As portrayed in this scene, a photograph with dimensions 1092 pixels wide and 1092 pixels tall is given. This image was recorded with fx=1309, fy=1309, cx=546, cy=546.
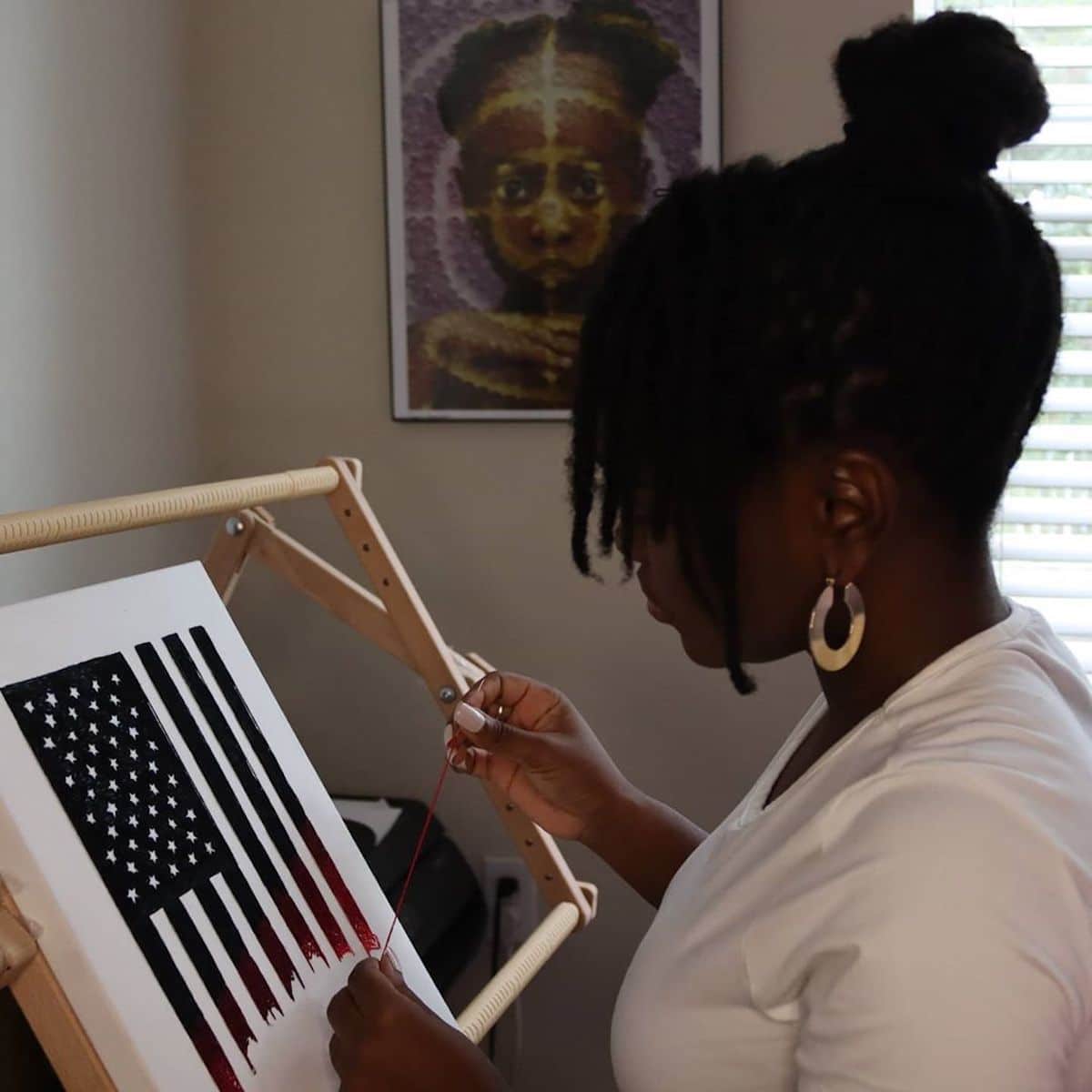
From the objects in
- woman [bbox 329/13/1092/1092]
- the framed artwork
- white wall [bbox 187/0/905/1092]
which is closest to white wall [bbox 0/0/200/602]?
white wall [bbox 187/0/905/1092]

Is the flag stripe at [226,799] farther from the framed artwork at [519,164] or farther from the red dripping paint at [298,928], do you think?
the framed artwork at [519,164]

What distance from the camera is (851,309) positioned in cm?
64

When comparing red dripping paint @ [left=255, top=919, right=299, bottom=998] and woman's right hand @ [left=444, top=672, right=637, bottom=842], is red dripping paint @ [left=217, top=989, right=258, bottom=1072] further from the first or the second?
woman's right hand @ [left=444, top=672, right=637, bottom=842]

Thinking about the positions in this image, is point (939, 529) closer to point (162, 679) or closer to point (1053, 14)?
point (162, 679)

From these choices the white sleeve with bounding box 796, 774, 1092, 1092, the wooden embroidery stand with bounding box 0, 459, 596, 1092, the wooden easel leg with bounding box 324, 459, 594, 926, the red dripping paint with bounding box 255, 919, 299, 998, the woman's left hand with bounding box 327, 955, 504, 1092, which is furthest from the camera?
the wooden easel leg with bounding box 324, 459, 594, 926

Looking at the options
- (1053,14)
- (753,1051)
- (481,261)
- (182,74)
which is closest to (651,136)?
(481,261)

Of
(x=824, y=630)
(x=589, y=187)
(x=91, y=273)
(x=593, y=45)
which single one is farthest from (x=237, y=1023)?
(x=593, y=45)

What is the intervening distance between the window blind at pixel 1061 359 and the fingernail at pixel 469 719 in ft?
2.72

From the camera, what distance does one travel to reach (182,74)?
5.52 ft

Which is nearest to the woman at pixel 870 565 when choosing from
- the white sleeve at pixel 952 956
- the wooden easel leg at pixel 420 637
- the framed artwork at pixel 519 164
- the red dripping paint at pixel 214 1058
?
the white sleeve at pixel 952 956

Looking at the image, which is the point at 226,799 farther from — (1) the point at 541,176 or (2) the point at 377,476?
(1) the point at 541,176

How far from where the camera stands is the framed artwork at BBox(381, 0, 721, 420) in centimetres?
160

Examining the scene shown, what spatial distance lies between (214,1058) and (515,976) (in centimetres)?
38

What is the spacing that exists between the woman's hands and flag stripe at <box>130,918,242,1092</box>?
0.94ft
